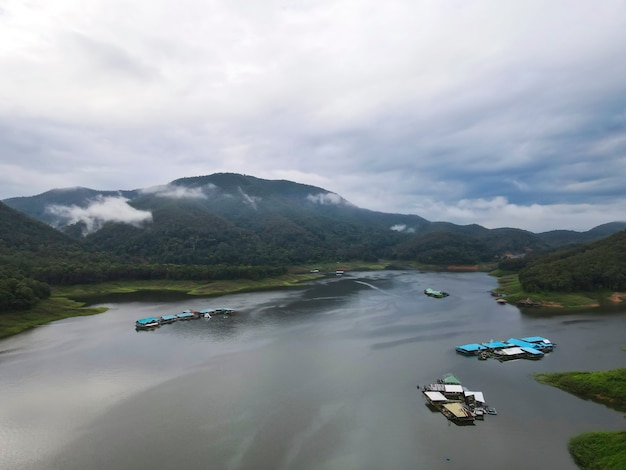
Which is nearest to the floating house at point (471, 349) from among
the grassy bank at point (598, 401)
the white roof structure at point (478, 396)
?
the grassy bank at point (598, 401)

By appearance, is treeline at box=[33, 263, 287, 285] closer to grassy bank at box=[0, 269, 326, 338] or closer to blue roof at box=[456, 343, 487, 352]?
grassy bank at box=[0, 269, 326, 338]

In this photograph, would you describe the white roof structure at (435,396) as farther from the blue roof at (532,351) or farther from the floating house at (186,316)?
the floating house at (186,316)

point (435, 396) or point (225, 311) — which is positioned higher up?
point (225, 311)

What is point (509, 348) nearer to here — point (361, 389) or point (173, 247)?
point (361, 389)

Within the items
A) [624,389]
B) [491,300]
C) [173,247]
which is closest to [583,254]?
[491,300]

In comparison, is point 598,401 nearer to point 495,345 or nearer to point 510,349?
point 510,349

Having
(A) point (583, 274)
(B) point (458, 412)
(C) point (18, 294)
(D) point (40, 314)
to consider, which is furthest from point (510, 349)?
(C) point (18, 294)

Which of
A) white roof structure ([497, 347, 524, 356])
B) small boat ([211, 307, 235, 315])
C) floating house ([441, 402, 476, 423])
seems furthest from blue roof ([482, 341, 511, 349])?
small boat ([211, 307, 235, 315])
